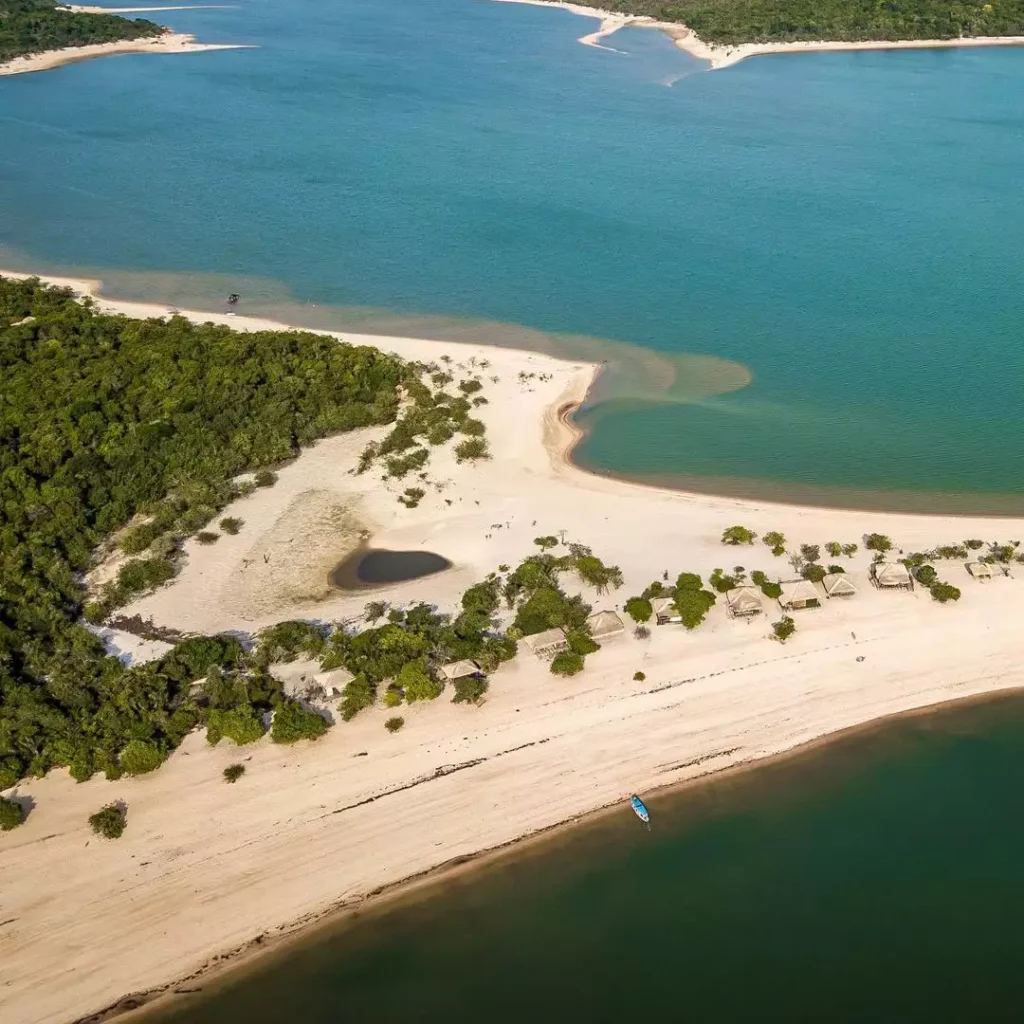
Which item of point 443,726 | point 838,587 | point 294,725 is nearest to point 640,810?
point 443,726

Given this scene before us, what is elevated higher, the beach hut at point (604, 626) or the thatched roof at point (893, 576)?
the thatched roof at point (893, 576)

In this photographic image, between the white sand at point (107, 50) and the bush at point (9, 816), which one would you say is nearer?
the bush at point (9, 816)

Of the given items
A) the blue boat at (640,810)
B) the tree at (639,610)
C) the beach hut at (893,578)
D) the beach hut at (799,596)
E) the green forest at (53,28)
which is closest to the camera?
the blue boat at (640,810)

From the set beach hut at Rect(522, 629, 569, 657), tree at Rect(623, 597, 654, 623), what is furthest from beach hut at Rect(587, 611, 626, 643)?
beach hut at Rect(522, 629, 569, 657)

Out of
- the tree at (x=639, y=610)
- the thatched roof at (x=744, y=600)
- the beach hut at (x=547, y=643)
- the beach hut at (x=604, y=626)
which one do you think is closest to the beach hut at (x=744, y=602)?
the thatched roof at (x=744, y=600)

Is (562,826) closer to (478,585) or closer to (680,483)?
(478,585)

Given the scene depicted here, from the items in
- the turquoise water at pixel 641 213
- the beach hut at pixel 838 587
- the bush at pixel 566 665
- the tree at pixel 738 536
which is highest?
the turquoise water at pixel 641 213

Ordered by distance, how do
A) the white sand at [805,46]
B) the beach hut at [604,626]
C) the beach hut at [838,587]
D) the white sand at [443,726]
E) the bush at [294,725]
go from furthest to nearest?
the white sand at [805,46] → the beach hut at [838,587] → the beach hut at [604,626] → the bush at [294,725] → the white sand at [443,726]

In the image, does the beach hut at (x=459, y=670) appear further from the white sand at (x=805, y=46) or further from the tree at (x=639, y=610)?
the white sand at (x=805, y=46)
